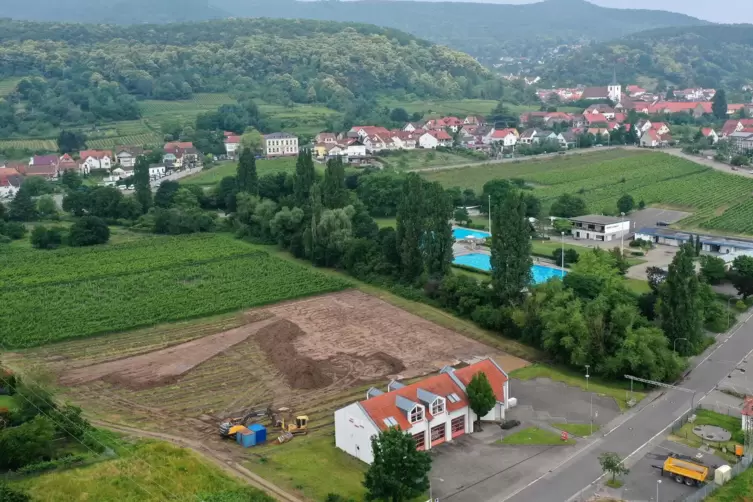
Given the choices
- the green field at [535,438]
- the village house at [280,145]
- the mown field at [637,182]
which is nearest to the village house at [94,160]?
the village house at [280,145]

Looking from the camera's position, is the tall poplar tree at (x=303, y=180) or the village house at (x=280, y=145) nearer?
the tall poplar tree at (x=303, y=180)

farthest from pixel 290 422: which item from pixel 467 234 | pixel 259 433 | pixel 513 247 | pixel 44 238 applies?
pixel 44 238

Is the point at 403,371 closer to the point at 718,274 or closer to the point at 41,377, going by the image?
the point at 41,377

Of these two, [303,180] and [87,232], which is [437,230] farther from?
[87,232]

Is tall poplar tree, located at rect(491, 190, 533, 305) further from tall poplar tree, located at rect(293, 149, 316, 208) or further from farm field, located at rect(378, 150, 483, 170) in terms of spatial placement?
farm field, located at rect(378, 150, 483, 170)

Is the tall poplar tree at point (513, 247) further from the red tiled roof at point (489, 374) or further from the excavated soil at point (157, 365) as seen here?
the excavated soil at point (157, 365)

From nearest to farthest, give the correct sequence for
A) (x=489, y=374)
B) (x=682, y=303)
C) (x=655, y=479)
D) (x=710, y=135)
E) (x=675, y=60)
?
(x=655, y=479) → (x=489, y=374) → (x=682, y=303) → (x=710, y=135) → (x=675, y=60)

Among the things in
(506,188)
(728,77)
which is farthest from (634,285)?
(728,77)
